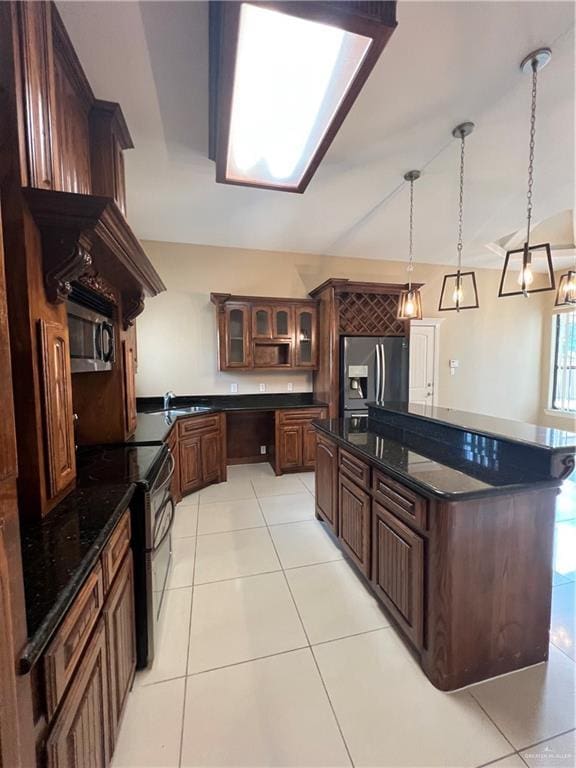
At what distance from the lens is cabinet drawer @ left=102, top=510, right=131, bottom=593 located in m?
1.21

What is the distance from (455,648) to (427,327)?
4.73 m

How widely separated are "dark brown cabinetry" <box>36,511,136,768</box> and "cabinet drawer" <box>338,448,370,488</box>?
52.2 inches

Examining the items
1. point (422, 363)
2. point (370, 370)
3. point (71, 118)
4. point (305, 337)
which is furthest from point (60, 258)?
point (422, 363)

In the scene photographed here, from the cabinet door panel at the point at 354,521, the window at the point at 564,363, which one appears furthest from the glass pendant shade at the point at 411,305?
the window at the point at 564,363

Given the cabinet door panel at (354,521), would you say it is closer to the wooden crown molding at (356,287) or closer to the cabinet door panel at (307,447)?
the cabinet door panel at (307,447)

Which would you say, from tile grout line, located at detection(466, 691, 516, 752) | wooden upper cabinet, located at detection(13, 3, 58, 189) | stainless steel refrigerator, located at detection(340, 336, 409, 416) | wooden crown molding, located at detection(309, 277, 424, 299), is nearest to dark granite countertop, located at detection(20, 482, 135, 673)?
wooden upper cabinet, located at detection(13, 3, 58, 189)

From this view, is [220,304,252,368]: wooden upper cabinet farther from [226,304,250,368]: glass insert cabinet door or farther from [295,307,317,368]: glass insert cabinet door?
[295,307,317,368]: glass insert cabinet door

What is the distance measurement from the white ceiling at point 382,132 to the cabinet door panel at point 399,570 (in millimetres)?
2769

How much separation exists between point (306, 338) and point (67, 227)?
11.4ft

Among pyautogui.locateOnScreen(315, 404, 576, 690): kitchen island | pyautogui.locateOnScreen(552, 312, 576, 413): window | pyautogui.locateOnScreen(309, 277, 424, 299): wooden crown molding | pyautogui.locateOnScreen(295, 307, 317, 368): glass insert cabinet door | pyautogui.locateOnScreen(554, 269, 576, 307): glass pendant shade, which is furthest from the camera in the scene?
pyautogui.locateOnScreen(552, 312, 576, 413): window

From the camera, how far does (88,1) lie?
163cm

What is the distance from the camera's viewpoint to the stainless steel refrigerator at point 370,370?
14.3 ft

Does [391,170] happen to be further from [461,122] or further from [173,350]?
[173,350]

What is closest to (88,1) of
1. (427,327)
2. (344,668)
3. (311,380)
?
(344,668)
